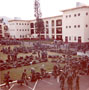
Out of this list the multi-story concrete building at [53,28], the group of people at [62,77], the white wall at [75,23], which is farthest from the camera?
the multi-story concrete building at [53,28]

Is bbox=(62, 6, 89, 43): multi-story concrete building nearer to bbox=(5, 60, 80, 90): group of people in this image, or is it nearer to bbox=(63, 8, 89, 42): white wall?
bbox=(63, 8, 89, 42): white wall

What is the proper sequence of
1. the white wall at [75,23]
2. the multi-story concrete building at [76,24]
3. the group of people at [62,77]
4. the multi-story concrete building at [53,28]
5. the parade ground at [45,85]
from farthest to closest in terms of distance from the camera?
the multi-story concrete building at [53,28]
the white wall at [75,23]
the multi-story concrete building at [76,24]
the parade ground at [45,85]
the group of people at [62,77]

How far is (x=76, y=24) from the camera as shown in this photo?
25016 mm

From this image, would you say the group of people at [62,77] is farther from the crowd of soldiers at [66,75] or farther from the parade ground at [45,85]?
the parade ground at [45,85]

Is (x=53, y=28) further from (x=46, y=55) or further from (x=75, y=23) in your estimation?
(x=46, y=55)

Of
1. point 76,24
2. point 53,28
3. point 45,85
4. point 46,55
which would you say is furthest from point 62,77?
point 53,28

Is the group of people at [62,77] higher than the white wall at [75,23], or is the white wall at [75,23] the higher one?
the white wall at [75,23]

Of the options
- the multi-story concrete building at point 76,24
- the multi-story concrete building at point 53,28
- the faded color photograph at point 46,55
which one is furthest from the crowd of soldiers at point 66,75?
the multi-story concrete building at point 53,28

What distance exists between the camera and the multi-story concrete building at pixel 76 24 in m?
23.2

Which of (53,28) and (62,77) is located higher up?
(53,28)

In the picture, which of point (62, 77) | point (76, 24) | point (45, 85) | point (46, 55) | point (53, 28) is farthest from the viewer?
point (53, 28)

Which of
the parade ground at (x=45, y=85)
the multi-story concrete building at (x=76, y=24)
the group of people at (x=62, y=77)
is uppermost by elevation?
the multi-story concrete building at (x=76, y=24)

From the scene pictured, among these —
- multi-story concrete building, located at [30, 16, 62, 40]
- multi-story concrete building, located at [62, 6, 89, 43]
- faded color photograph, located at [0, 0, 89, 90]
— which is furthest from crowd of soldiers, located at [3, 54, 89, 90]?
multi-story concrete building, located at [30, 16, 62, 40]

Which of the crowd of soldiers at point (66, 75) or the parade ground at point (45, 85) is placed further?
the parade ground at point (45, 85)
